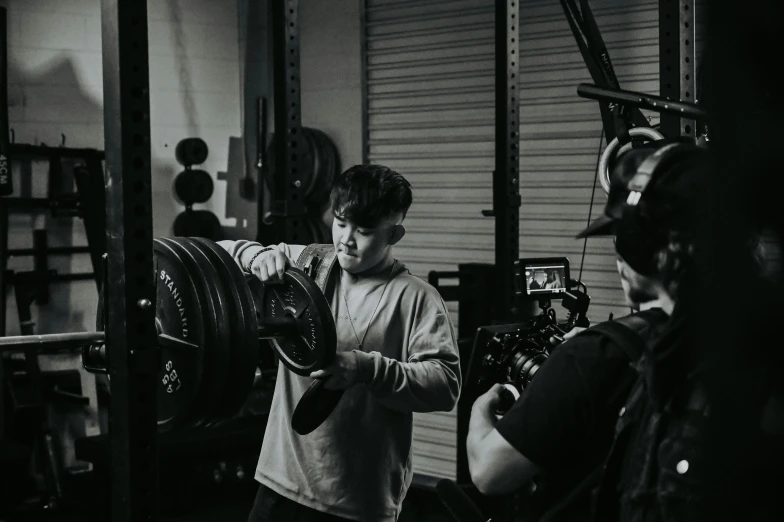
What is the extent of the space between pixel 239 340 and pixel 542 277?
1329 mm

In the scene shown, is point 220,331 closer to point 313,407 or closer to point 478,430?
point 313,407

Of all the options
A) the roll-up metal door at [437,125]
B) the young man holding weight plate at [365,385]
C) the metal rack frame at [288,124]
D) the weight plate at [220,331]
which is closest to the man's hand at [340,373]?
the young man holding weight plate at [365,385]

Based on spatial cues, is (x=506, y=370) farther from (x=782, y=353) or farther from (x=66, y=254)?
(x=66, y=254)

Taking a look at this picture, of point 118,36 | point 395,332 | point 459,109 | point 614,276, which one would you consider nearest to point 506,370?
point 395,332

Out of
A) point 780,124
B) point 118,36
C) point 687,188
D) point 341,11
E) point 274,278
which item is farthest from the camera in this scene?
point 341,11

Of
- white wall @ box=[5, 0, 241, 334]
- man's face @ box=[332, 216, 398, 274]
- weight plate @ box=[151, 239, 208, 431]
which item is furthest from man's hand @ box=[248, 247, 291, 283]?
white wall @ box=[5, 0, 241, 334]

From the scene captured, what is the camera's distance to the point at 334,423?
2297 mm

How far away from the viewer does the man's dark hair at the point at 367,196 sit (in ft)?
7.40

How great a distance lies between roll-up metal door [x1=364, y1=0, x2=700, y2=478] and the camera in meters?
4.99

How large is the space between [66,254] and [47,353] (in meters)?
0.64

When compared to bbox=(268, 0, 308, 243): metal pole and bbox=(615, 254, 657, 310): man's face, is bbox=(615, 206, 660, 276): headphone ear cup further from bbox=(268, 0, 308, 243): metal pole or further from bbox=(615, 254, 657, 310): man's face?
bbox=(268, 0, 308, 243): metal pole

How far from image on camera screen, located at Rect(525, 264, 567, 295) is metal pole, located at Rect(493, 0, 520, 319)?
1.15 feet

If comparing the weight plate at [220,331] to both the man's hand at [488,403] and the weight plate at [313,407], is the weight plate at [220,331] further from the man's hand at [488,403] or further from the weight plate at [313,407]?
the man's hand at [488,403]

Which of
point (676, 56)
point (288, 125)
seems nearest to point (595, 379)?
point (288, 125)
